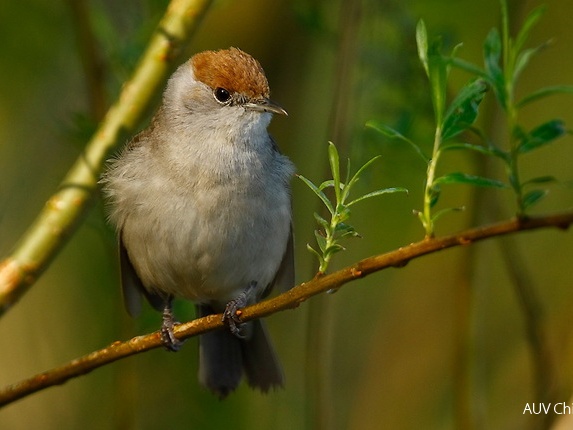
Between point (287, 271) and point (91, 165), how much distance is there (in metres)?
1.56

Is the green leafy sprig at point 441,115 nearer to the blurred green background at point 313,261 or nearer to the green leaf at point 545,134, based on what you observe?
the green leaf at point 545,134

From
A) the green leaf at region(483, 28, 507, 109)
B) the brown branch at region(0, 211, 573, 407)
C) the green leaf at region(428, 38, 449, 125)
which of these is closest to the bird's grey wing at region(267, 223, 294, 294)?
the brown branch at region(0, 211, 573, 407)

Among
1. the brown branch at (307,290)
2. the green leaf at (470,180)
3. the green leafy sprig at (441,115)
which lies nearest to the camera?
the brown branch at (307,290)

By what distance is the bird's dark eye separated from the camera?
4.26 m

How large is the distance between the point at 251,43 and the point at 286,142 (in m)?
0.61

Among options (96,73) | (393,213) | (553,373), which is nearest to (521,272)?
(553,373)

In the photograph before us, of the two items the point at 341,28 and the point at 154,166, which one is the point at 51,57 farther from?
the point at 341,28

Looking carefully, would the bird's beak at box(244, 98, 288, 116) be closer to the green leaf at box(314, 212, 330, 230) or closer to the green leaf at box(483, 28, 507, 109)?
the green leaf at box(314, 212, 330, 230)

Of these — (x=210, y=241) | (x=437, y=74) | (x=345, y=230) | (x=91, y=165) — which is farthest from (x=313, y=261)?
(x=437, y=74)

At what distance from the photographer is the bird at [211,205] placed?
12.9 feet

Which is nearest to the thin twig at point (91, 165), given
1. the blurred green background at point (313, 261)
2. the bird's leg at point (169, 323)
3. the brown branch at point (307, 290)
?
the brown branch at point (307, 290)

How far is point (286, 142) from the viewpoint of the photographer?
5.19m

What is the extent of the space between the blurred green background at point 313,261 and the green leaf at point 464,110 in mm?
1908

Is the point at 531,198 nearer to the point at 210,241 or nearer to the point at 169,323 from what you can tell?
the point at 210,241
